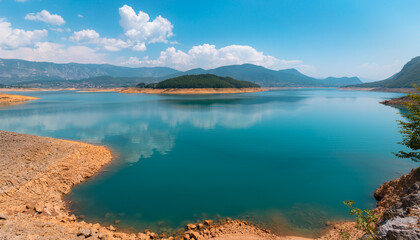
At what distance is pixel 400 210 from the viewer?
7.58m

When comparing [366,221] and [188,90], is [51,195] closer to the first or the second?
[366,221]

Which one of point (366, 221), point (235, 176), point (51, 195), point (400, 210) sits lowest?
point (51, 195)

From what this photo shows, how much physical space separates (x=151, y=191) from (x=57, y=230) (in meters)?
6.16

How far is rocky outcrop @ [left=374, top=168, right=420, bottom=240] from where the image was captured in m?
5.84

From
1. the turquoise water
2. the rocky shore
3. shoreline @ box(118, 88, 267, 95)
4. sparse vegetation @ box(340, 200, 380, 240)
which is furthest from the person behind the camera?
shoreline @ box(118, 88, 267, 95)

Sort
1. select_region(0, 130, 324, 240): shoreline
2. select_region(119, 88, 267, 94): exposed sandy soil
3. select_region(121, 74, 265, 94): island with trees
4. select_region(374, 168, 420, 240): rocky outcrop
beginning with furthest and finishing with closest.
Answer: select_region(121, 74, 265, 94): island with trees
select_region(119, 88, 267, 94): exposed sandy soil
select_region(0, 130, 324, 240): shoreline
select_region(374, 168, 420, 240): rocky outcrop

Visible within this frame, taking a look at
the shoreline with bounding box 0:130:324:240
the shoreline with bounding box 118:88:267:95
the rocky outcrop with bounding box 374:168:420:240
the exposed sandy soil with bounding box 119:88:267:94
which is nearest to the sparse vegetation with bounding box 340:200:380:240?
the rocky outcrop with bounding box 374:168:420:240

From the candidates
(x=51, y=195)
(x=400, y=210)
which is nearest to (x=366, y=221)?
(x=400, y=210)

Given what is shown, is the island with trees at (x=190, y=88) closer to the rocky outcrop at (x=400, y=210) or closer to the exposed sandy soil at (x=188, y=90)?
the exposed sandy soil at (x=188, y=90)

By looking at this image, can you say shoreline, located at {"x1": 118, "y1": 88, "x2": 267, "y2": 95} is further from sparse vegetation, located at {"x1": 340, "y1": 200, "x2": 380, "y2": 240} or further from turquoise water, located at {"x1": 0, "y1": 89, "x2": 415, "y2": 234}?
sparse vegetation, located at {"x1": 340, "y1": 200, "x2": 380, "y2": 240}

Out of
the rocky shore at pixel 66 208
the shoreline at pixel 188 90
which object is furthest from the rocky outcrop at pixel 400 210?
the shoreline at pixel 188 90

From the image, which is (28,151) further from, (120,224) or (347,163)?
(347,163)

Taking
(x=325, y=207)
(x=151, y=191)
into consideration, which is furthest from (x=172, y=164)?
(x=325, y=207)

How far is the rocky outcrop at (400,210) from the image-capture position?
5.84m
